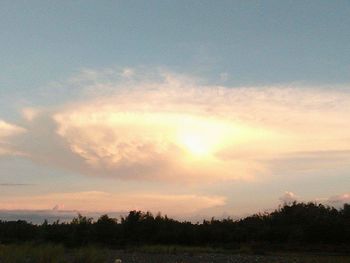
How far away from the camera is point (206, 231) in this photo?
5484 cm

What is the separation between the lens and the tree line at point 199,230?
164 ft

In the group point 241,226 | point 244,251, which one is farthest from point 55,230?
point 244,251

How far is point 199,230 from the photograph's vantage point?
5516 centimetres

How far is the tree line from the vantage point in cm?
4997

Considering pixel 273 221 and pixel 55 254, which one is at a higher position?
pixel 273 221

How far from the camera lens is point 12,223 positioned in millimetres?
64125

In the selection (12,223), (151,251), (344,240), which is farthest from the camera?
(12,223)

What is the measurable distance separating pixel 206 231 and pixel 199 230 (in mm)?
706

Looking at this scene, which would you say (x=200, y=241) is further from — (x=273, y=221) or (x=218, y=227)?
(x=273, y=221)

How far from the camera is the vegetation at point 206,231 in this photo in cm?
4944

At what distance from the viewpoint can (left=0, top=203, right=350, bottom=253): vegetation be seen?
1946 inches

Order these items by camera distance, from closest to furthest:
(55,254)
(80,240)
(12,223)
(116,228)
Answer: (55,254) → (80,240) → (116,228) → (12,223)

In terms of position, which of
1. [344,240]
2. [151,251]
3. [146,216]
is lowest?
[151,251]

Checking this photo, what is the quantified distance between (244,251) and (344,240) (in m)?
12.0
